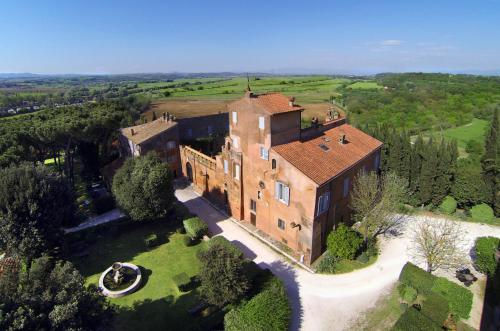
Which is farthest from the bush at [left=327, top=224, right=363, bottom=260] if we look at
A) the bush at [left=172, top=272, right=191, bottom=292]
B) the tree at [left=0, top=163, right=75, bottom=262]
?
the tree at [left=0, top=163, right=75, bottom=262]

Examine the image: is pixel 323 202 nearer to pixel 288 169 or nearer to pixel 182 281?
pixel 288 169

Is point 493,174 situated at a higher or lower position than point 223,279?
higher

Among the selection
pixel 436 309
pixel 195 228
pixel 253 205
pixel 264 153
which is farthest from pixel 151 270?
pixel 436 309

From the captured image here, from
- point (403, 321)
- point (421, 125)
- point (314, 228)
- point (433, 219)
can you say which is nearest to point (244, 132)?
point (314, 228)

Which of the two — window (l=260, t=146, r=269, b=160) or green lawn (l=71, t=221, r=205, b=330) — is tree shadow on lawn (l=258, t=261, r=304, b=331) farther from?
window (l=260, t=146, r=269, b=160)

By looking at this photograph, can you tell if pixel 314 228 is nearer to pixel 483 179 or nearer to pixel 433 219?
pixel 433 219

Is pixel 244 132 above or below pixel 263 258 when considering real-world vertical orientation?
above
